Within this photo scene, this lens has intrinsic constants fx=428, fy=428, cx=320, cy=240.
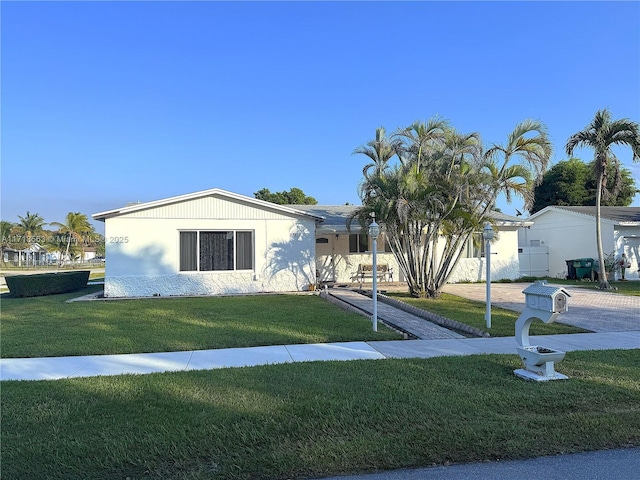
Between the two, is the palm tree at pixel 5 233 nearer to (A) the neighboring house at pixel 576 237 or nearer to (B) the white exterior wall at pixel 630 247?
(A) the neighboring house at pixel 576 237

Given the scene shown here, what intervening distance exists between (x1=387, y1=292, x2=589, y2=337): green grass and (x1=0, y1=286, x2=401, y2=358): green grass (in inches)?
82.4

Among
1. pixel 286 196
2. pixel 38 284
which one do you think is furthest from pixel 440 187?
pixel 286 196

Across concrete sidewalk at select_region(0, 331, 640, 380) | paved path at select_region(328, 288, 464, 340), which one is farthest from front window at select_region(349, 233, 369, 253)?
concrete sidewalk at select_region(0, 331, 640, 380)

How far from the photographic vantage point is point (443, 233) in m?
13.3

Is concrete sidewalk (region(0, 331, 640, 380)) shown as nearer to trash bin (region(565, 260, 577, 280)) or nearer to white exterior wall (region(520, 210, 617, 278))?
trash bin (region(565, 260, 577, 280))

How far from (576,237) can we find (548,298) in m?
19.4

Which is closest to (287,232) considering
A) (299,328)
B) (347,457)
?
(299,328)

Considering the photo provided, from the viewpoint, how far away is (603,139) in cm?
1583

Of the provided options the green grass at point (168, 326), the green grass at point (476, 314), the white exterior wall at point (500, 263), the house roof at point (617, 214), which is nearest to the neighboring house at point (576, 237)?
the house roof at point (617, 214)

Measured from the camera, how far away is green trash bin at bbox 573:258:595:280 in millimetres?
19562

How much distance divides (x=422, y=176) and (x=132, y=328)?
859 cm

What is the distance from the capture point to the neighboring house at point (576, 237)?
66.2ft

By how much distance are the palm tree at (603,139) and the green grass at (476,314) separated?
25.3 feet

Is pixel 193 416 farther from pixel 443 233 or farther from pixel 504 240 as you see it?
pixel 504 240
